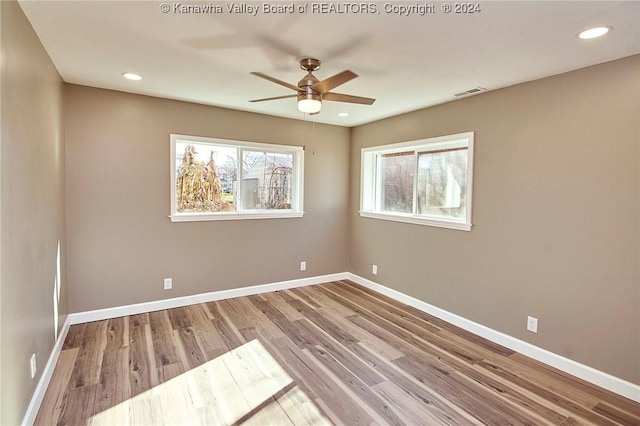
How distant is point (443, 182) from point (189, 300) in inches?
132

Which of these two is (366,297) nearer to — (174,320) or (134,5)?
(174,320)

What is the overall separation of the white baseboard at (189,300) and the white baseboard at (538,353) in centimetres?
138

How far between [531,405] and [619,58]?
8.32ft

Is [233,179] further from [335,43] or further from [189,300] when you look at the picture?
[335,43]

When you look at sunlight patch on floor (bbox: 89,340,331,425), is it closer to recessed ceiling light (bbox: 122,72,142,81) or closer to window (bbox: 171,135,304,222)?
window (bbox: 171,135,304,222)

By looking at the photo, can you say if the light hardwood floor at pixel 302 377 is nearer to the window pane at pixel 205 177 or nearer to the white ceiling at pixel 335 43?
the window pane at pixel 205 177

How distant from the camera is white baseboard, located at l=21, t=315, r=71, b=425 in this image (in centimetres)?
197

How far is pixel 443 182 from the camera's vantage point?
3.89 metres

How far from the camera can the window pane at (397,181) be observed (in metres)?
4.37

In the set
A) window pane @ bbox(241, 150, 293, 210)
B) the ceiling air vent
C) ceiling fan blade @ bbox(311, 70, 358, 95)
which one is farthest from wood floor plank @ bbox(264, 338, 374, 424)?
the ceiling air vent

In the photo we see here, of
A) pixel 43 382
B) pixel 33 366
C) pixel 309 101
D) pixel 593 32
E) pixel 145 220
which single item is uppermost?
pixel 593 32

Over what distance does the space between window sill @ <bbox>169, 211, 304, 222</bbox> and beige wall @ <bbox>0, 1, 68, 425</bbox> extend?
4.23 feet

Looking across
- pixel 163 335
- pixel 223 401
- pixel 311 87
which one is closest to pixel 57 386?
pixel 163 335

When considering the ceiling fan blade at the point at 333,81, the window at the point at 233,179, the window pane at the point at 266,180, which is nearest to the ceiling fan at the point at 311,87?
the ceiling fan blade at the point at 333,81
